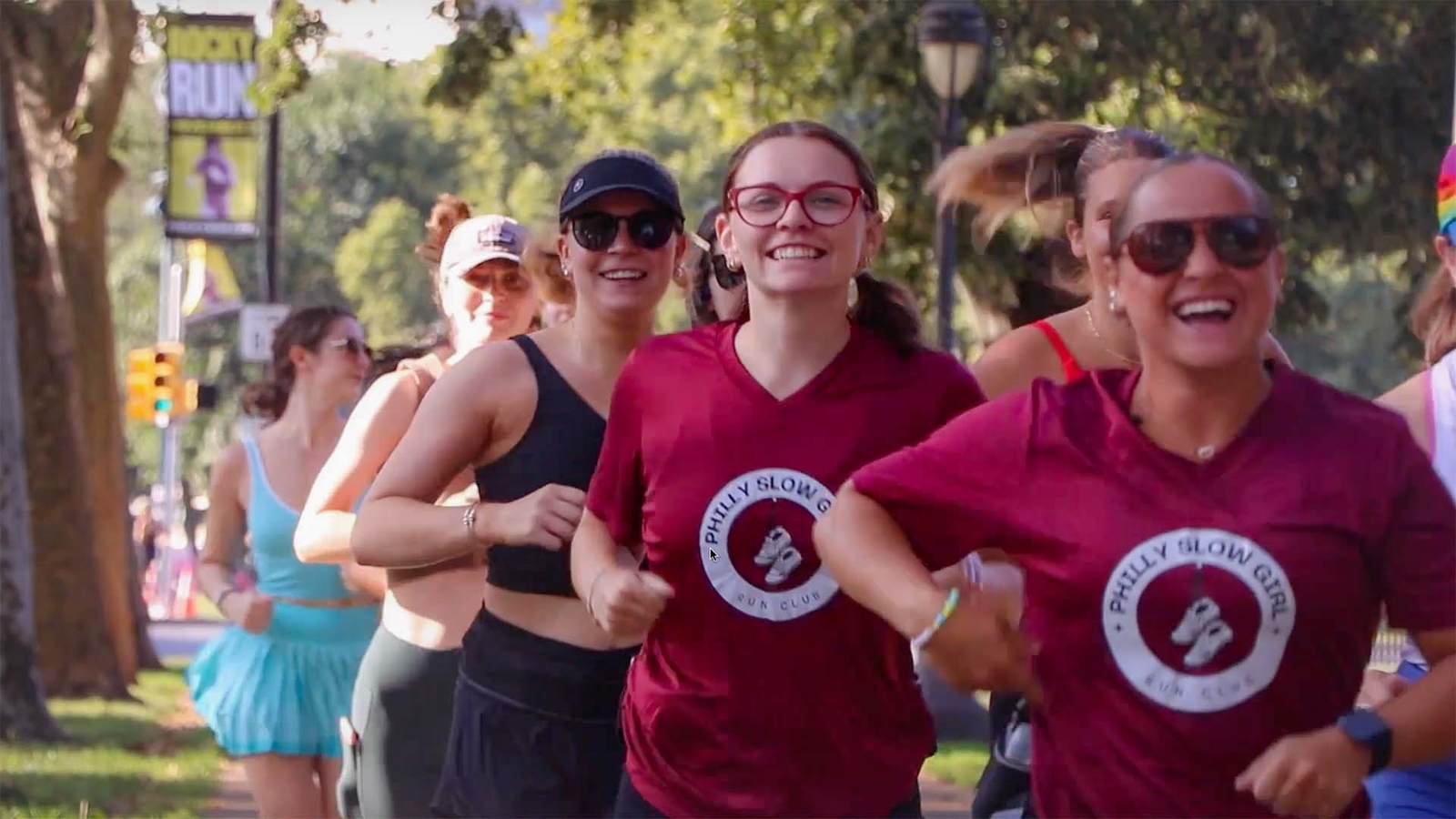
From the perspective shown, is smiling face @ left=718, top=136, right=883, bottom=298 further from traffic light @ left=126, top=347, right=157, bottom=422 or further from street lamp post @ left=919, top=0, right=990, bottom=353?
traffic light @ left=126, top=347, right=157, bottom=422

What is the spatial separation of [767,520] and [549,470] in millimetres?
1011

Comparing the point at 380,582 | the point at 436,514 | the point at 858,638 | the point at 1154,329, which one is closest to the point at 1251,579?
the point at 1154,329

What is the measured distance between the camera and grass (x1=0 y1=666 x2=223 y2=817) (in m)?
12.7

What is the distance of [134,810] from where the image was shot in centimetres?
1273

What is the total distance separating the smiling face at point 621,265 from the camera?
4965mm

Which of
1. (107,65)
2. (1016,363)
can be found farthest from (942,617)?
(107,65)

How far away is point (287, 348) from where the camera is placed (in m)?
8.37

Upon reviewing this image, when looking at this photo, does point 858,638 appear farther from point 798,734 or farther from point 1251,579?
point 1251,579

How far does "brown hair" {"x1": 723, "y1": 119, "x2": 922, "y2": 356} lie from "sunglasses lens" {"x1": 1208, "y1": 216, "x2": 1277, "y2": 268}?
1.14m

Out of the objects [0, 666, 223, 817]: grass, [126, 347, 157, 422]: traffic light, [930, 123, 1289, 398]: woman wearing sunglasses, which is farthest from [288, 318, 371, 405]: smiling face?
[126, 347, 157, 422]: traffic light

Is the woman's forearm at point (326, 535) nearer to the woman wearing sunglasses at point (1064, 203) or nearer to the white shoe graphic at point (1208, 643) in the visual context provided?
the woman wearing sunglasses at point (1064, 203)

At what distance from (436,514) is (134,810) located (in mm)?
8416

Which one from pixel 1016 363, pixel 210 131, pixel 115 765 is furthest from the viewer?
pixel 210 131

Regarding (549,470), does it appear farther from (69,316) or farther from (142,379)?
(142,379)
